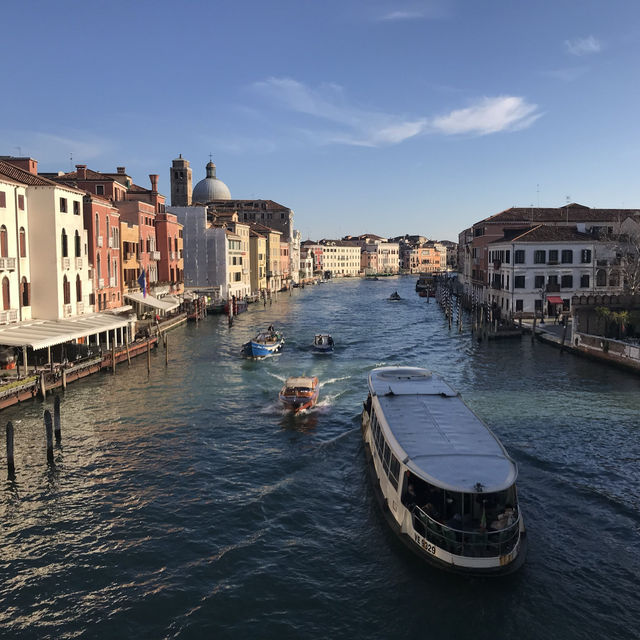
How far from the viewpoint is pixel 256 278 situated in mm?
103625

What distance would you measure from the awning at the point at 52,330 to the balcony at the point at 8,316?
1.00ft

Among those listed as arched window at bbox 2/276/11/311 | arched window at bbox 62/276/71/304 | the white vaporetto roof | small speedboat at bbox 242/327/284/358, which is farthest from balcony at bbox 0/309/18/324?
the white vaporetto roof

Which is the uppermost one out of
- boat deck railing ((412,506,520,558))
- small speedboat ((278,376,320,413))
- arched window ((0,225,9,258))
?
arched window ((0,225,9,258))

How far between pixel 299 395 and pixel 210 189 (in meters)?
108

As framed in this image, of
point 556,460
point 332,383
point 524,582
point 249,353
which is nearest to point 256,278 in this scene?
point 249,353

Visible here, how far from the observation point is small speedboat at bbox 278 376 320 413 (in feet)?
91.1

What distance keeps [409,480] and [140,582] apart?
22.3 feet

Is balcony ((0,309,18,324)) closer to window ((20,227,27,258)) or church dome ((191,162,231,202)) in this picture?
window ((20,227,27,258))

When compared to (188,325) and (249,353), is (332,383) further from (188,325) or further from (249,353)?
(188,325)

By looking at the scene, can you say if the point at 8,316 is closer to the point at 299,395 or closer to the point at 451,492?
the point at 299,395

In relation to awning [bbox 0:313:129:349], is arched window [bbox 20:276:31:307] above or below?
above

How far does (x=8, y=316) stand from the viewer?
32.8 m

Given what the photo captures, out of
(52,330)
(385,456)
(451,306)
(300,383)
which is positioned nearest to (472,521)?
(385,456)

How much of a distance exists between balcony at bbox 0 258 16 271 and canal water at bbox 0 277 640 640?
23.5 feet
